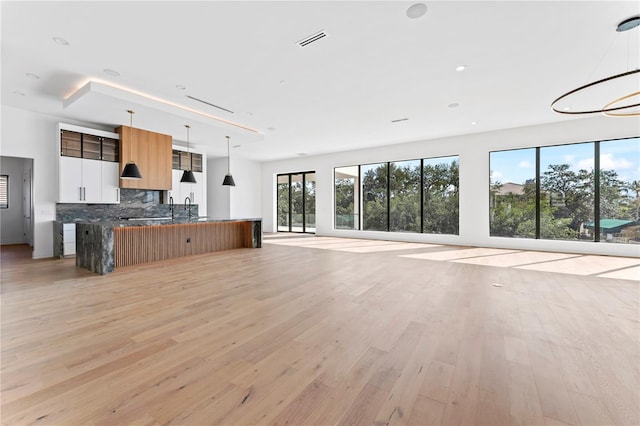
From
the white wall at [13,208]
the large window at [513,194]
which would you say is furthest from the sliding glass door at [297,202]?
the white wall at [13,208]

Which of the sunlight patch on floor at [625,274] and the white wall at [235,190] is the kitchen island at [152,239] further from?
the sunlight patch on floor at [625,274]

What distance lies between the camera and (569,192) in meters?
7.05

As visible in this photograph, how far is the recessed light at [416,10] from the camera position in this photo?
2936mm

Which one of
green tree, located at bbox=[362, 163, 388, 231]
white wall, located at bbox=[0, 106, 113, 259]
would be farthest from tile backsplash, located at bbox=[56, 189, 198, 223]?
green tree, located at bbox=[362, 163, 388, 231]

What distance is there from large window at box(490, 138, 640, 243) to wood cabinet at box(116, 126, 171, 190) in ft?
29.5

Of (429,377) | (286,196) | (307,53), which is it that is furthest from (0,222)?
(429,377)

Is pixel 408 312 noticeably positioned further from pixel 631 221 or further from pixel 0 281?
pixel 631 221

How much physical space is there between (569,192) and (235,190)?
35.6 ft

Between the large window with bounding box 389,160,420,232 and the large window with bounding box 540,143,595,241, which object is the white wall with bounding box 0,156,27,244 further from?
the large window with bounding box 540,143,595,241

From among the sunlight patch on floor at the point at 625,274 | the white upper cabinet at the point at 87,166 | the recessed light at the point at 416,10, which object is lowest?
the sunlight patch on floor at the point at 625,274

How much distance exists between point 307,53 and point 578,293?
4.84 m

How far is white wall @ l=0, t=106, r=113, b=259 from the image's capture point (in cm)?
595

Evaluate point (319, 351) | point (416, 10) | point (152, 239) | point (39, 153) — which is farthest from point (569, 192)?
point (39, 153)

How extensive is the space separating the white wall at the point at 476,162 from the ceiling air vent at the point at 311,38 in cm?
628
